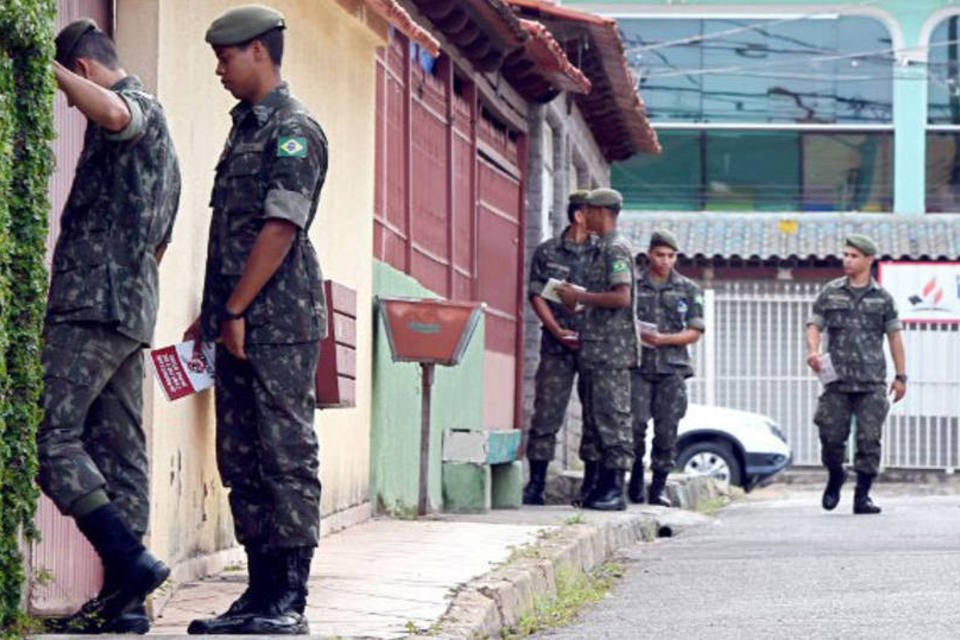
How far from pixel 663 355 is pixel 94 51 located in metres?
9.53

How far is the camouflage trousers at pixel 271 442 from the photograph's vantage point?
699 centimetres

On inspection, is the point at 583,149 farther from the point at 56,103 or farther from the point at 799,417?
the point at 56,103

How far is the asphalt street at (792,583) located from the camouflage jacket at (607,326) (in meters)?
1.15

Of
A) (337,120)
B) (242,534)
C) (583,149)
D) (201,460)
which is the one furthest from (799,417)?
(242,534)

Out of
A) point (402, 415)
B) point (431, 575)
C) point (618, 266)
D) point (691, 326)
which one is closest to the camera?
point (431, 575)

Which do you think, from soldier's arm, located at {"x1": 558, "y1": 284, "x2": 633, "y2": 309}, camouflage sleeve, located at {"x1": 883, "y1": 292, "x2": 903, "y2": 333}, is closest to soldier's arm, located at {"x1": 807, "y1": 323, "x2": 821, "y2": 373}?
camouflage sleeve, located at {"x1": 883, "y1": 292, "x2": 903, "y2": 333}

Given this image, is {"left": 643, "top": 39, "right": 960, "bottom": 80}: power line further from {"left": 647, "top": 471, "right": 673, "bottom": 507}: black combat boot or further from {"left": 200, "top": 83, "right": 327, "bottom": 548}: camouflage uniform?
{"left": 200, "top": 83, "right": 327, "bottom": 548}: camouflage uniform

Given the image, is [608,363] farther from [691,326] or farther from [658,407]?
[691,326]

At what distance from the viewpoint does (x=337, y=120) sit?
38.2 feet

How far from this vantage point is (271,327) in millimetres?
6988

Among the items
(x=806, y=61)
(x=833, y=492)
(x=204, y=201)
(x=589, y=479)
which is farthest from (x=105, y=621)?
(x=806, y=61)

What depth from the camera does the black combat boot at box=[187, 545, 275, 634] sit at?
6.98 metres

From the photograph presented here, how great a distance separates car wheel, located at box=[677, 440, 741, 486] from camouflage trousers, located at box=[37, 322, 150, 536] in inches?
675

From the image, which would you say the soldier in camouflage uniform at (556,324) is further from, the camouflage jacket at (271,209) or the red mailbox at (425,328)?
the camouflage jacket at (271,209)
